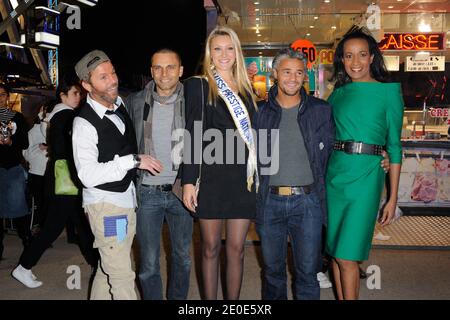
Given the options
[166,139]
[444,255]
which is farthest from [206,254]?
[444,255]

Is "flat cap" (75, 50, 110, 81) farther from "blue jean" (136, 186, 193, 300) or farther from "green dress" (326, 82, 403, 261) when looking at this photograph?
"green dress" (326, 82, 403, 261)

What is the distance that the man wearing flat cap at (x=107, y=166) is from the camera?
2.41 meters

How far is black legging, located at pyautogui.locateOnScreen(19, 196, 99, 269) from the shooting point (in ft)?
12.6

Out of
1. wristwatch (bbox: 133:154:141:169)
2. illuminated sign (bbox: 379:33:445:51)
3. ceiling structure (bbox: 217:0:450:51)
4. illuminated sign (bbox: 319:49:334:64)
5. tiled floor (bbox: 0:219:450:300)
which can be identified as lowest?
tiled floor (bbox: 0:219:450:300)

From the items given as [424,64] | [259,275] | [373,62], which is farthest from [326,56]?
[373,62]

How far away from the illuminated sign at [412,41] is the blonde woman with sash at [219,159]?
8053 millimetres

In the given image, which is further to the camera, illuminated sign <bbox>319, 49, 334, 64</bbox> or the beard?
illuminated sign <bbox>319, 49, 334, 64</bbox>

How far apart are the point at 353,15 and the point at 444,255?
6.23m

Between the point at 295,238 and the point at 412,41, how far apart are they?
8.40 metres

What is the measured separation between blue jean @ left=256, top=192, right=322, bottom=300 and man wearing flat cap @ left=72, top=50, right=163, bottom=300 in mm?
725

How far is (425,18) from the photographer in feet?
32.7

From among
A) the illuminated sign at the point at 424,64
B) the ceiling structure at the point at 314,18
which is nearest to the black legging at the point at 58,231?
the ceiling structure at the point at 314,18

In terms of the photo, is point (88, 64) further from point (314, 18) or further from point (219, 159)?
point (314, 18)

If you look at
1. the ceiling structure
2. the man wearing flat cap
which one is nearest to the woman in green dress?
the man wearing flat cap
